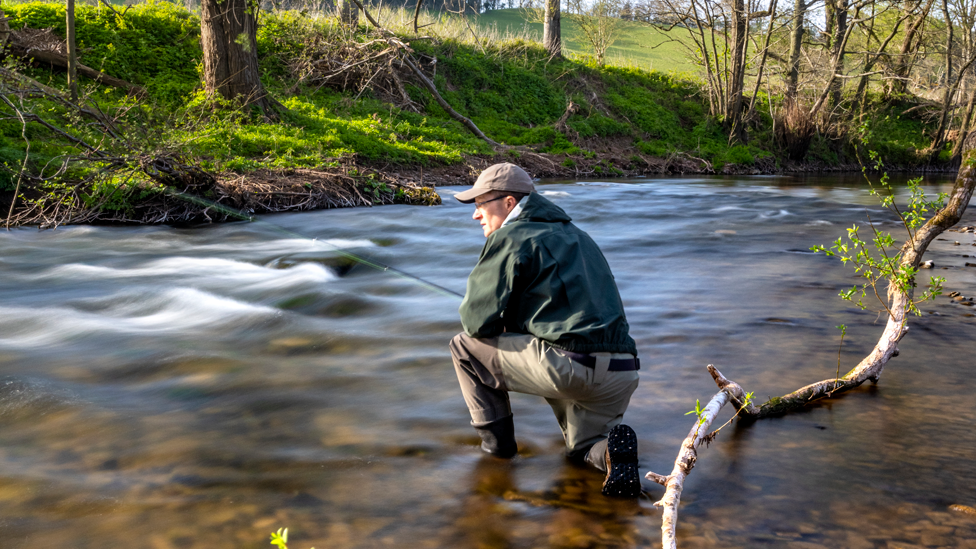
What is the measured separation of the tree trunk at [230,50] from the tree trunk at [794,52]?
1855 cm

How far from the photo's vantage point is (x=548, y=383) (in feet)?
11.3

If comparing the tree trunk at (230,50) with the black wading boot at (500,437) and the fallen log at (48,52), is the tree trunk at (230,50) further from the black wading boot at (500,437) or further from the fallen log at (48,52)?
the black wading boot at (500,437)

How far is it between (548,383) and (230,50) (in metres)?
13.7

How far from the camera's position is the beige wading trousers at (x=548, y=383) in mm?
3408

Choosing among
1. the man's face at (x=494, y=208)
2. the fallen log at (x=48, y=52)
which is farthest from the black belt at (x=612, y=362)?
the fallen log at (x=48, y=52)

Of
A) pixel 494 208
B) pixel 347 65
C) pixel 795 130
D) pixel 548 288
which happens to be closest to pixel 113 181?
pixel 494 208

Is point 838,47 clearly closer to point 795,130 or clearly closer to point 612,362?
point 795,130

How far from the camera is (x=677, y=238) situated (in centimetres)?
1174

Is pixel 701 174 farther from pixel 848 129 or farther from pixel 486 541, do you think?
pixel 486 541

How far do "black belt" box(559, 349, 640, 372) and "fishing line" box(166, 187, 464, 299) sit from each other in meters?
4.56

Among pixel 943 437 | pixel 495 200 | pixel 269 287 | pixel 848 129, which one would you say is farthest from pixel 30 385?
pixel 848 129

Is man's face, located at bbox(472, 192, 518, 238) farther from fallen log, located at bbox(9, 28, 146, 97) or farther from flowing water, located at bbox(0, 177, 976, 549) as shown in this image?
fallen log, located at bbox(9, 28, 146, 97)

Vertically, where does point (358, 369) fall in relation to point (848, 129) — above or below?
below

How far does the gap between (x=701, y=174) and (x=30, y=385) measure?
69.9 feet
